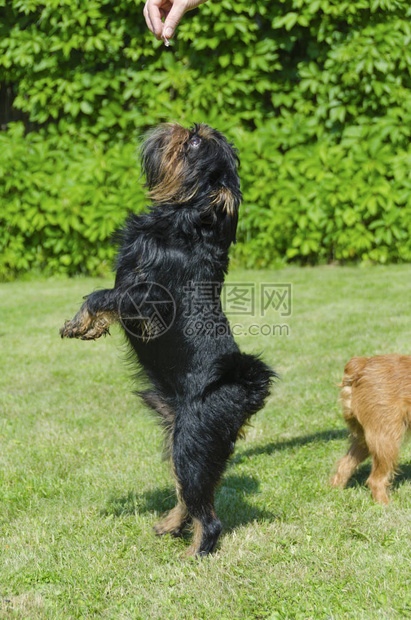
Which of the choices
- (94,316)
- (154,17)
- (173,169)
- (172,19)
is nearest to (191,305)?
(94,316)

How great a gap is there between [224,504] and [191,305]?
4.05 feet

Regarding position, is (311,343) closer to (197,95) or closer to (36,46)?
(197,95)

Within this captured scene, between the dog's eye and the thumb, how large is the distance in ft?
2.13

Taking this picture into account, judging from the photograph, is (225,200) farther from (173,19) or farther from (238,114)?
(238,114)

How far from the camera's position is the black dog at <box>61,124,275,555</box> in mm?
2988

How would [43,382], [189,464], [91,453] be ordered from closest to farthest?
[189,464] → [91,453] → [43,382]

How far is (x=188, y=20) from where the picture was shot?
9102mm

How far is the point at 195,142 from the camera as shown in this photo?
3051 mm

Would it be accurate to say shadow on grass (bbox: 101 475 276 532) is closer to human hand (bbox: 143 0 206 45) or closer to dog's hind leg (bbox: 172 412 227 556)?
dog's hind leg (bbox: 172 412 227 556)

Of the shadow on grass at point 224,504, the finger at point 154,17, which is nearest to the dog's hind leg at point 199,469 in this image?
the shadow on grass at point 224,504

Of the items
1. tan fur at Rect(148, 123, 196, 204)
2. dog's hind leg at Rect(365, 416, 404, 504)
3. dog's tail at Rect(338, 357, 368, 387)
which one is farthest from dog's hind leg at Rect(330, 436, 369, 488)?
tan fur at Rect(148, 123, 196, 204)

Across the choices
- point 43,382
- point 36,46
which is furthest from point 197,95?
point 43,382

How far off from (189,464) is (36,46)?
7901mm

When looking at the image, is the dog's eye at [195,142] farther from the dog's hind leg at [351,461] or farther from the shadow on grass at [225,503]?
the dog's hind leg at [351,461]
